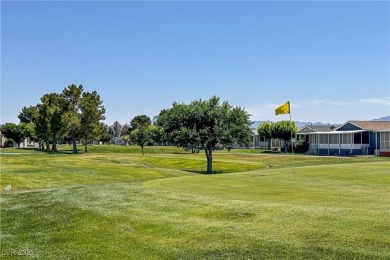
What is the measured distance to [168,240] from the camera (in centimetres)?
1120

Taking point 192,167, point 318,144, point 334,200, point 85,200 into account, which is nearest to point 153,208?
point 85,200

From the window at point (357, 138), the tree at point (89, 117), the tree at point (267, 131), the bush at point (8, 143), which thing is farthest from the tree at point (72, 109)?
the window at point (357, 138)

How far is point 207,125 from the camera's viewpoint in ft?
168

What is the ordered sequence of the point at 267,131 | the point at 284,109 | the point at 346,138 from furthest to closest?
the point at 267,131
the point at 346,138
the point at 284,109

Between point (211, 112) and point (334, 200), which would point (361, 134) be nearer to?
point (211, 112)

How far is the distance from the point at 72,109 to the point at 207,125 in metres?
56.9

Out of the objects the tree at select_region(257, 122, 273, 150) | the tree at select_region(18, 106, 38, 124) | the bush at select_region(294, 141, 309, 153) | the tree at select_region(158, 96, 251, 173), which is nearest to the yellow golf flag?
the tree at select_region(158, 96, 251, 173)

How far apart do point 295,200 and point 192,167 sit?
1687 inches

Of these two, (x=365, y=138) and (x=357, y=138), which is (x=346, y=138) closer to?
(x=357, y=138)

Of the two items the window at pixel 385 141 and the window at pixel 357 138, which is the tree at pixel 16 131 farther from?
the window at pixel 385 141

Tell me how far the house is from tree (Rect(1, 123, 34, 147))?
83.0 m

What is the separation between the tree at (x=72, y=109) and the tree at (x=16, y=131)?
31944 millimetres

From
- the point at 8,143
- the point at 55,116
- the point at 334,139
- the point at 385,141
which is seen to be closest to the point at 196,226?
the point at 385,141

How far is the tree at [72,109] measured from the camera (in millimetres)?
95375
